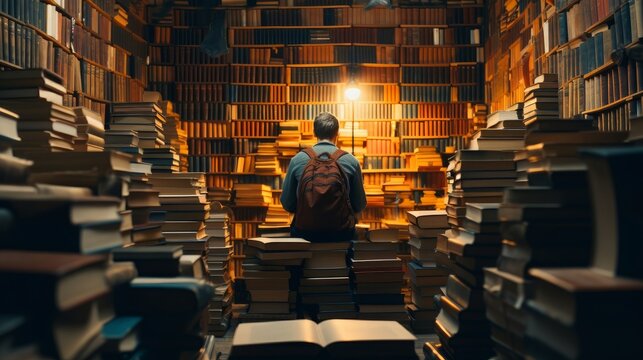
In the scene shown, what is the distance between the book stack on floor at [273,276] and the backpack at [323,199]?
0.70 feet

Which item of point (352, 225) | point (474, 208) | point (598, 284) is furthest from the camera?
point (352, 225)

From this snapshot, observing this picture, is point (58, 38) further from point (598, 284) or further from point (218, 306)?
point (598, 284)

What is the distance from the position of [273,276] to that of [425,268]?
2.74ft

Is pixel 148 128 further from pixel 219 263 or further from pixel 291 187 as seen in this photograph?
pixel 291 187

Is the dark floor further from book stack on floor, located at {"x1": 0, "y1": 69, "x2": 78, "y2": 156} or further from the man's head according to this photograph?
book stack on floor, located at {"x1": 0, "y1": 69, "x2": 78, "y2": 156}

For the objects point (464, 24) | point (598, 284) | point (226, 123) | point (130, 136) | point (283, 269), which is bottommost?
point (283, 269)

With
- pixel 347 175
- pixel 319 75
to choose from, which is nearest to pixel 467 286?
pixel 347 175

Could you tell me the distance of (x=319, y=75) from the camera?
8188mm

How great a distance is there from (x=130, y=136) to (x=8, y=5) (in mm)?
1537

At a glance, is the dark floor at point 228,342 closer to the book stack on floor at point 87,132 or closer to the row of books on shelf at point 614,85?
the book stack on floor at point 87,132

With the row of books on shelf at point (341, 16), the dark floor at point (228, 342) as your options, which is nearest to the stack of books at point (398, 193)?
the row of books on shelf at point (341, 16)

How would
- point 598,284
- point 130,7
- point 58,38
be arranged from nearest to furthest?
point 598,284 < point 58,38 < point 130,7

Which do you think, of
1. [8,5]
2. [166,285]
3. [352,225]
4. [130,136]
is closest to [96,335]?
[166,285]

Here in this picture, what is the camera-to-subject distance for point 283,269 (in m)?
3.53
